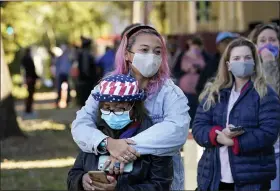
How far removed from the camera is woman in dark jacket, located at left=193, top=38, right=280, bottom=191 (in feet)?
18.6

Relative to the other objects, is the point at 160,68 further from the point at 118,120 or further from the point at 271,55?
the point at 271,55

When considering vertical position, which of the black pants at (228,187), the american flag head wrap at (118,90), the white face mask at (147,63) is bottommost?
the black pants at (228,187)

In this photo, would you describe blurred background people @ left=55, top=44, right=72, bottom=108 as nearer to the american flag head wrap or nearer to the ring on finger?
the american flag head wrap

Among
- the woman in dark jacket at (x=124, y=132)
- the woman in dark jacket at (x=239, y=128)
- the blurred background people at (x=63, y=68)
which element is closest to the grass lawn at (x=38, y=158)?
the woman in dark jacket at (x=239, y=128)

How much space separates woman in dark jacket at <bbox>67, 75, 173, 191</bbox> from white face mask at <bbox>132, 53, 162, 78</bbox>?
204 millimetres

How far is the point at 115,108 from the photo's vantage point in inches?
161

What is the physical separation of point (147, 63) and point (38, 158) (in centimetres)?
891

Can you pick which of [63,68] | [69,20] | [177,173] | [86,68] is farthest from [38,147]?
[69,20]

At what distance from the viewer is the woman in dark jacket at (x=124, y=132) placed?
4.00 m

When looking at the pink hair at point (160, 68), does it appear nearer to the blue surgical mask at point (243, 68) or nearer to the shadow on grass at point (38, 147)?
the blue surgical mask at point (243, 68)

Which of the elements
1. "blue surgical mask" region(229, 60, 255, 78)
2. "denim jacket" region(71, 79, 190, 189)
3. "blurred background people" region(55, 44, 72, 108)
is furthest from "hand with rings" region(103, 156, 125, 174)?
"blurred background people" region(55, 44, 72, 108)

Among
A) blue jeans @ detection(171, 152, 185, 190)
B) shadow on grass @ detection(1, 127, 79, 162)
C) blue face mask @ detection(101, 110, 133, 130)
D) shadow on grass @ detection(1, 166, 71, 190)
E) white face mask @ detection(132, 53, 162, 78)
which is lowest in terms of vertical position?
shadow on grass @ detection(1, 127, 79, 162)

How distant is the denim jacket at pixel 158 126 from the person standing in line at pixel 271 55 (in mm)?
2794

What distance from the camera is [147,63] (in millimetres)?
4348
